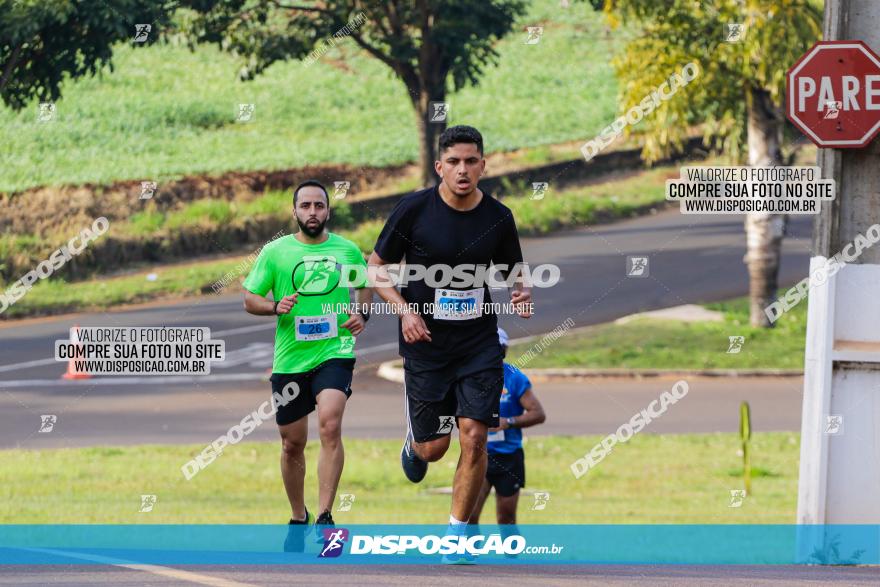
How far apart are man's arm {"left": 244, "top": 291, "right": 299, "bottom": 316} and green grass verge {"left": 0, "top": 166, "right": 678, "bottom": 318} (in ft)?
53.7

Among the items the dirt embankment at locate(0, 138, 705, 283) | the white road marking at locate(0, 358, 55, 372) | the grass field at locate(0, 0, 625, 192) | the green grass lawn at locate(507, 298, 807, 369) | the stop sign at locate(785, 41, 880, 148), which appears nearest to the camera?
the stop sign at locate(785, 41, 880, 148)

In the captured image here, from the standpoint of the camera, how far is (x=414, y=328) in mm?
9312

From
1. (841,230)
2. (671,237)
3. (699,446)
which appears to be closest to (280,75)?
(671,237)

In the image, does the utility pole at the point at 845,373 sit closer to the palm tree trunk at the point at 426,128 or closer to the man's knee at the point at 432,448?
the man's knee at the point at 432,448

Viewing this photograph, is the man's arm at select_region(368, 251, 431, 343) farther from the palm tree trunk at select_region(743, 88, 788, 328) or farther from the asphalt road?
the palm tree trunk at select_region(743, 88, 788, 328)

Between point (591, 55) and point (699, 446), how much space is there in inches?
757

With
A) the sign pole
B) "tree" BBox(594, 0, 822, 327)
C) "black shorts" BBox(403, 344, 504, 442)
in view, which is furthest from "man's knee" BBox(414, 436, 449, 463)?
"tree" BBox(594, 0, 822, 327)

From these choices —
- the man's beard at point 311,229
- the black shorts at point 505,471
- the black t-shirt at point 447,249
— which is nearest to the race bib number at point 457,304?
the black t-shirt at point 447,249

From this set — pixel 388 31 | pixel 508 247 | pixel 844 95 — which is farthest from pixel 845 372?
pixel 388 31

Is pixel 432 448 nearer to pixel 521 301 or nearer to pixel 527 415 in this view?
pixel 521 301

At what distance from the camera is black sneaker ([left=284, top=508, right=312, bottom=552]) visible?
1014cm

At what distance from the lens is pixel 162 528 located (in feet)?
40.3

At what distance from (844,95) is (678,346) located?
15.9 metres

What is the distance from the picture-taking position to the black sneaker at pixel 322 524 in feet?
32.6
